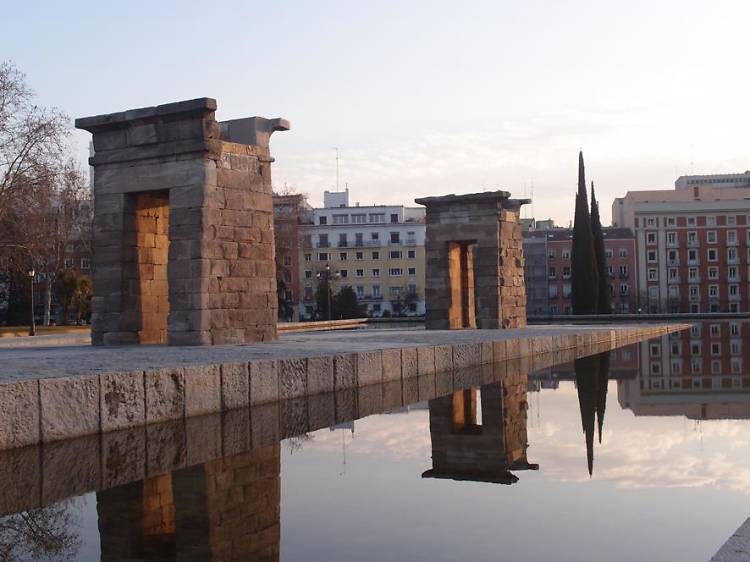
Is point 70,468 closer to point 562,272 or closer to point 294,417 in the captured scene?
point 294,417

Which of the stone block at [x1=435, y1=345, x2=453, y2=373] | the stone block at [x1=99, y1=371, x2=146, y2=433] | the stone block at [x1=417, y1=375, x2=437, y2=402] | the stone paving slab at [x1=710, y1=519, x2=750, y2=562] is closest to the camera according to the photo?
the stone paving slab at [x1=710, y1=519, x2=750, y2=562]

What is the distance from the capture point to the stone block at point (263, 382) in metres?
11.0

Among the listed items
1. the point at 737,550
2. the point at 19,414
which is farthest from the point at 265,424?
the point at 737,550

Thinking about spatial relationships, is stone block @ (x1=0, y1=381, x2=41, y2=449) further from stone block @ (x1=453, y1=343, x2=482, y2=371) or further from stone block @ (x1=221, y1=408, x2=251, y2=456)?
stone block @ (x1=453, y1=343, x2=482, y2=371)

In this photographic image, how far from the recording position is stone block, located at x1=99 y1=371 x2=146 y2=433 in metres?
8.70

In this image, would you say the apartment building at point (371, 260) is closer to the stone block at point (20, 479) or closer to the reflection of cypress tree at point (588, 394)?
the reflection of cypress tree at point (588, 394)

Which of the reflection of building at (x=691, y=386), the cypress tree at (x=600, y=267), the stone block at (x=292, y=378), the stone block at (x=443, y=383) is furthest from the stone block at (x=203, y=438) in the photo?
the cypress tree at (x=600, y=267)

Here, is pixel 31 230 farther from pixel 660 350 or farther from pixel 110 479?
pixel 110 479

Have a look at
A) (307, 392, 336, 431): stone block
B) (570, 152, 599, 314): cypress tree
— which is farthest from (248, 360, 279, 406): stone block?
(570, 152, 599, 314): cypress tree

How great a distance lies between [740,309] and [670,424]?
9368 cm

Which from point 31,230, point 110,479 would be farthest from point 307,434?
point 31,230

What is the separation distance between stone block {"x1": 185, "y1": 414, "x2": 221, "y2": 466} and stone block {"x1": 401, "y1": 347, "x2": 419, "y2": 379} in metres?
5.09

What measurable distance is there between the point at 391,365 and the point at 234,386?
421cm

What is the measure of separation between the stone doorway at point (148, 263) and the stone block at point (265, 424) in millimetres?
7016
